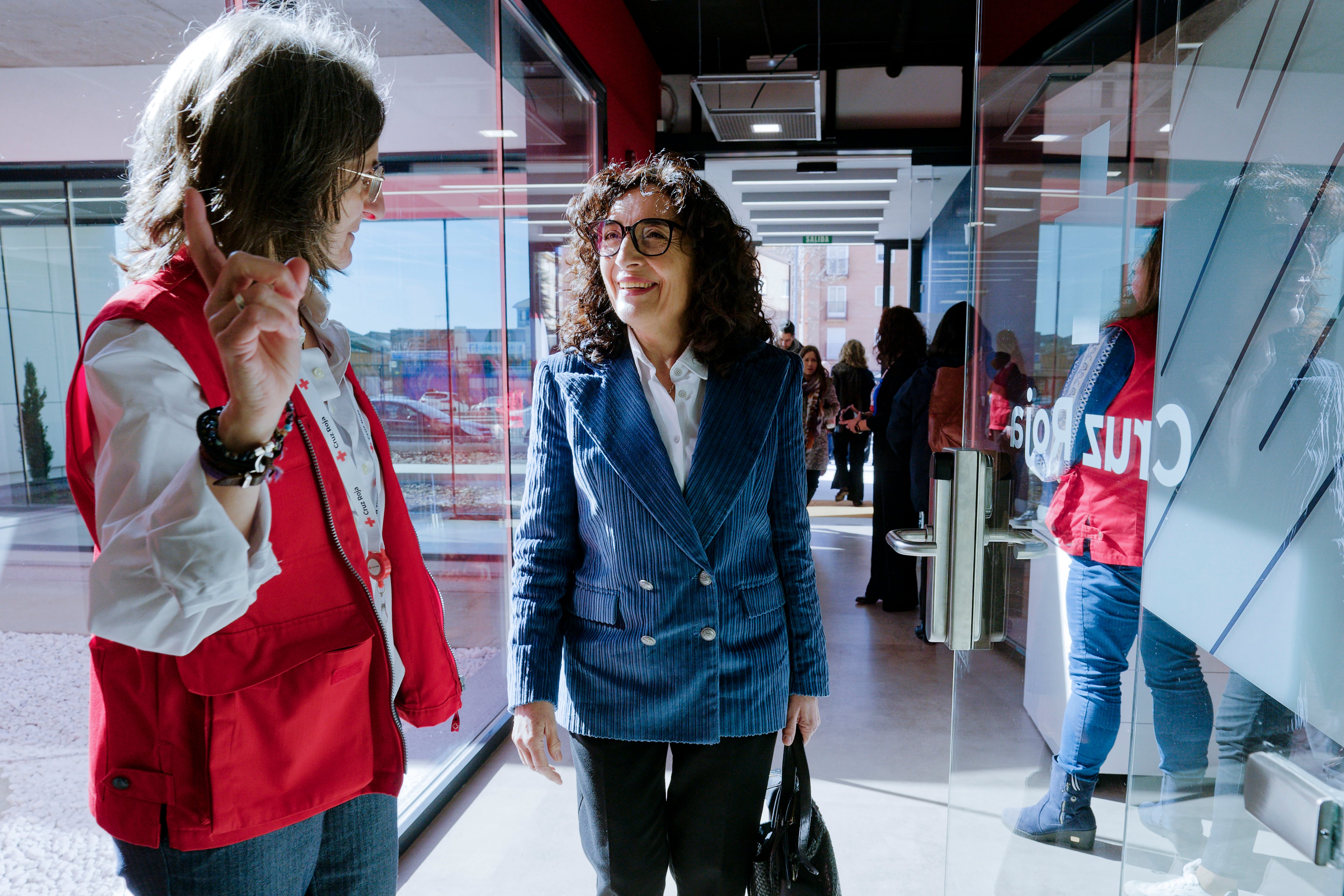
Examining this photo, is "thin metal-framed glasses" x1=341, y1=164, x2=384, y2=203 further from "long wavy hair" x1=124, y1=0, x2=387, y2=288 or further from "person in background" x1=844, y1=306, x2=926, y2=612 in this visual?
"person in background" x1=844, y1=306, x2=926, y2=612

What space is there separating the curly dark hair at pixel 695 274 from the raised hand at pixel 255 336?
872mm

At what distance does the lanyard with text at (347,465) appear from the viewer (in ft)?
3.17

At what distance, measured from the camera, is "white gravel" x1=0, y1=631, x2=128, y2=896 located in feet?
4.69

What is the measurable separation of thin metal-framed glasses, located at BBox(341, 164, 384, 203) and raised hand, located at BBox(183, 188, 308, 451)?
0.27m

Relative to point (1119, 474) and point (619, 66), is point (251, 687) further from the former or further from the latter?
point (619, 66)

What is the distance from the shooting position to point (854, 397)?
8.68 m

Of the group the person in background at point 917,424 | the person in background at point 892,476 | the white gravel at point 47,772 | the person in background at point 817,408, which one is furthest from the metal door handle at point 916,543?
the person in background at point 817,408

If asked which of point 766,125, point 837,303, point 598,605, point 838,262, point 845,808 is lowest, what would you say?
point 845,808

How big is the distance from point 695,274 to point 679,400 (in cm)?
26

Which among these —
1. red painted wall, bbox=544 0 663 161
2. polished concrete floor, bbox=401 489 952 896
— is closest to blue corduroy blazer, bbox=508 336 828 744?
polished concrete floor, bbox=401 489 952 896

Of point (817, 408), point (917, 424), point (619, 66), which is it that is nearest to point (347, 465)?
point (917, 424)

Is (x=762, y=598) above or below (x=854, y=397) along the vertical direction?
below

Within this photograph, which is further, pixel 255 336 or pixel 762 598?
pixel 762 598

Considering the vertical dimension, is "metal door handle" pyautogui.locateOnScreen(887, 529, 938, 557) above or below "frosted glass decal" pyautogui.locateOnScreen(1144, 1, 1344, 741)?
below
